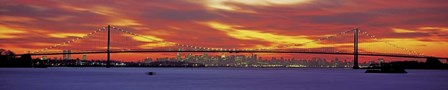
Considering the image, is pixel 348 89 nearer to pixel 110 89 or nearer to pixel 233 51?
pixel 110 89

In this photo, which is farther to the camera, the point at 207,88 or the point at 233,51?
the point at 233,51

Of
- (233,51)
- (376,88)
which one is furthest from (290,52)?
(376,88)

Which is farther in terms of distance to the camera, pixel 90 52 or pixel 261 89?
pixel 90 52

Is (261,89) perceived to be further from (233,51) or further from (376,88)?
(233,51)

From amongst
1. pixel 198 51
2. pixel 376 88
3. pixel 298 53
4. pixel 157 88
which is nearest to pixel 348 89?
pixel 376 88

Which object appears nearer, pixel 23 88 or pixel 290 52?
pixel 23 88

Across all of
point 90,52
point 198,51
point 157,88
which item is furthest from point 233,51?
point 157,88

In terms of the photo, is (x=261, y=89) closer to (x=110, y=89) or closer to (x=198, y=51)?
(x=110, y=89)
